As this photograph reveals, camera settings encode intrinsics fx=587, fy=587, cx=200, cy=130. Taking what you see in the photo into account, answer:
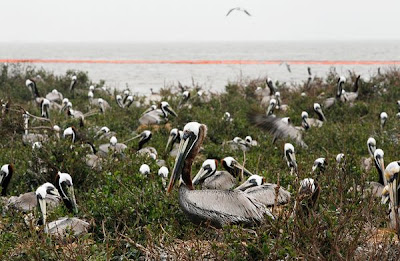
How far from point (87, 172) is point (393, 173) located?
12.6 ft

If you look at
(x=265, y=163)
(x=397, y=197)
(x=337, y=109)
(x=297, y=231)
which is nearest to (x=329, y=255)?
(x=297, y=231)

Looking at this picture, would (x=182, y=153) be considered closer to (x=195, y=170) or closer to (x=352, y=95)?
(x=195, y=170)

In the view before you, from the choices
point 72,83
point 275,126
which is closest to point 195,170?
point 275,126

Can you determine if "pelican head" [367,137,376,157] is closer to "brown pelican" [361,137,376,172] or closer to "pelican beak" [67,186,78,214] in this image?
"brown pelican" [361,137,376,172]

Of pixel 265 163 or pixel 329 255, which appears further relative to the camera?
pixel 265 163

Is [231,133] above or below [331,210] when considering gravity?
below

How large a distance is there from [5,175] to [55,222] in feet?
10.0

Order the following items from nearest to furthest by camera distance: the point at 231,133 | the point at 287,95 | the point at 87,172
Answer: the point at 87,172 < the point at 231,133 < the point at 287,95

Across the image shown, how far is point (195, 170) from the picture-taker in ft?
31.1

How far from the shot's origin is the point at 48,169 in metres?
7.79

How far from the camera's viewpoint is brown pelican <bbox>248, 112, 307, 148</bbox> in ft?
36.9

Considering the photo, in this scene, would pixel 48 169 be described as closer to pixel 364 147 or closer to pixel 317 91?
pixel 364 147

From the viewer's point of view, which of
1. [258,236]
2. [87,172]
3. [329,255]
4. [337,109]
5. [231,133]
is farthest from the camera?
[337,109]

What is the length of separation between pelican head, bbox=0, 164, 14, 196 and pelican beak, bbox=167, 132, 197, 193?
10.0 feet
